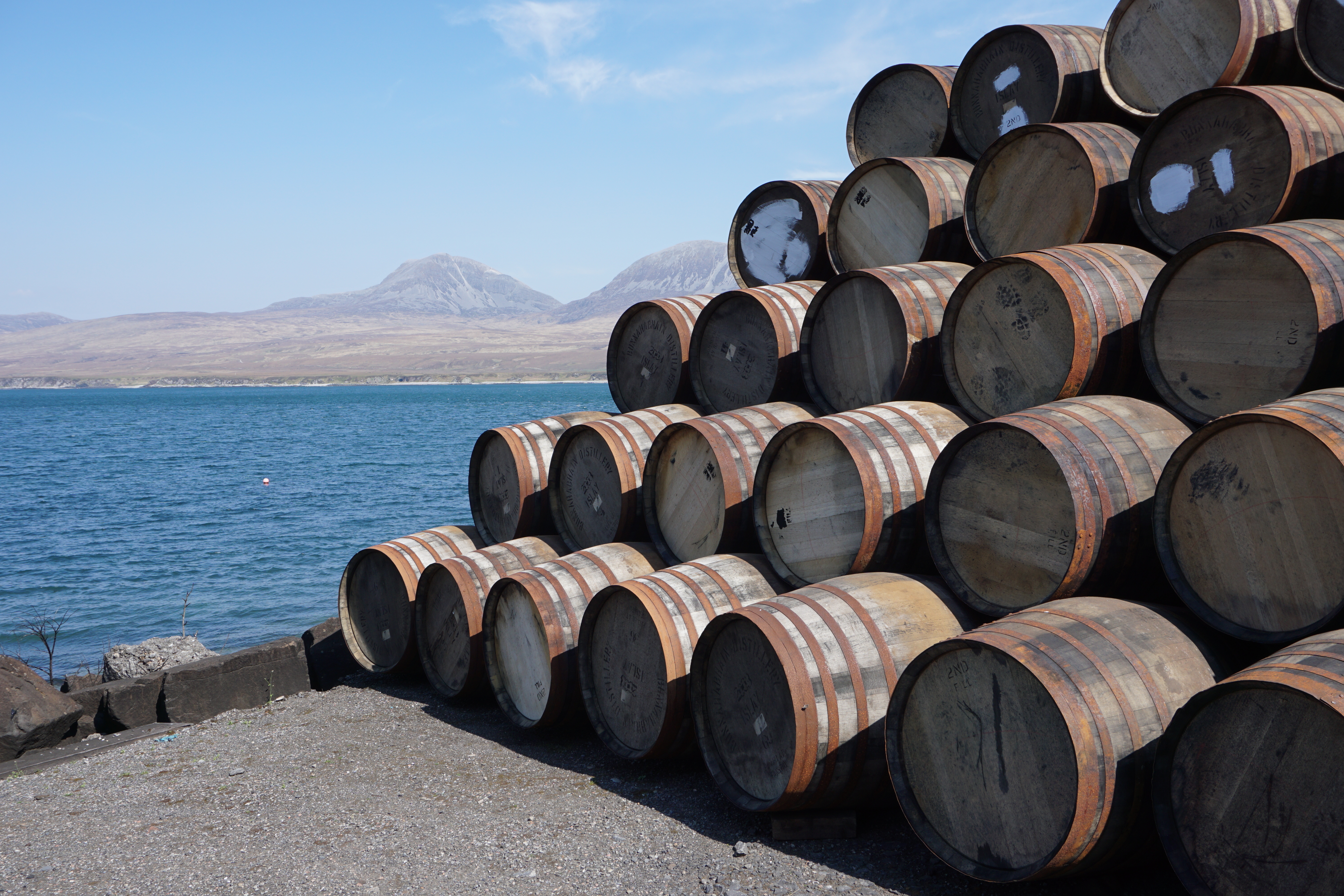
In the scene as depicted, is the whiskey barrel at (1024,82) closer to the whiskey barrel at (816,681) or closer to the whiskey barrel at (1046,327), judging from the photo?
the whiskey barrel at (1046,327)

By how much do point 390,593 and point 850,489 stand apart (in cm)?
437

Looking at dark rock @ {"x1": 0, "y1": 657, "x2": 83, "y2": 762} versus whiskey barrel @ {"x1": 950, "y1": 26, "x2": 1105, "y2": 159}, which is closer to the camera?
whiskey barrel @ {"x1": 950, "y1": 26, "x2": 1105, "y2": 159}

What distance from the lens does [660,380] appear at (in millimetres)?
7773

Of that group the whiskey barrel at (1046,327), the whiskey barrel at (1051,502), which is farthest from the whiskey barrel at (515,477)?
the whiskey barrel at (1051,502)

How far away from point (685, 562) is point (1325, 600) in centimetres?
343

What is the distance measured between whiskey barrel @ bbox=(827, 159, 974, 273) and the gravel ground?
3.79m

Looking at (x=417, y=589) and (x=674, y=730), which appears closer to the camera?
(x=674, y=730)

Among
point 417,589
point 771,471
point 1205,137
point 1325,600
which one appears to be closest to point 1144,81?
point 1205,137

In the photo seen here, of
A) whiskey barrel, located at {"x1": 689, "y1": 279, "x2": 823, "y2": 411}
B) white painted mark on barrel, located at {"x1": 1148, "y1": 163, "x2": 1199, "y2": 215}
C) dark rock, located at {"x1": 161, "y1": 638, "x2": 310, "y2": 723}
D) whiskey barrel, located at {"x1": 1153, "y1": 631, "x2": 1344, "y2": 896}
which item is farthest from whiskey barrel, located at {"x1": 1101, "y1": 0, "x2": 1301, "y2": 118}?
dark rock, located at {"x1": 161, "y1": 638, "x2": 310, "y2": 723}

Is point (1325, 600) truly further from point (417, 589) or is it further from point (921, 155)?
point (417, 589)

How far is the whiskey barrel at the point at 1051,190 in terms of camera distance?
5.54 m

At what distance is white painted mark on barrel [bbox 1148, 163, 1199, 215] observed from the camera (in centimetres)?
502

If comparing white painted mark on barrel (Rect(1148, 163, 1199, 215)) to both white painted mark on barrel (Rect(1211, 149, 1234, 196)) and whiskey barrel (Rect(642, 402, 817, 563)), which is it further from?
whiskey barrel (Rect(642, 402, 817, 563))

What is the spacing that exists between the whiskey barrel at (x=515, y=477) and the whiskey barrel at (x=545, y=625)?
3.36 feet
